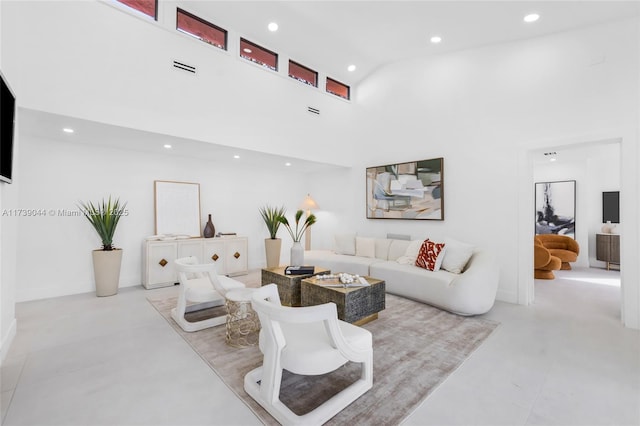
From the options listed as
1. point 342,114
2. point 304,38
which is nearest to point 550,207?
point 342,114

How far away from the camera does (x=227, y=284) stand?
3.37 m

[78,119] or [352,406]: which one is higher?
[78,119]

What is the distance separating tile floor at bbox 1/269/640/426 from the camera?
183 cm

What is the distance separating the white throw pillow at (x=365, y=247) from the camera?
5.51 meters

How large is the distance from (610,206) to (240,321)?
818 cm

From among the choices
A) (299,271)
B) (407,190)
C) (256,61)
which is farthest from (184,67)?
(407,190)

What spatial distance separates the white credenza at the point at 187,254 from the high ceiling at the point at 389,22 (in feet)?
11.8

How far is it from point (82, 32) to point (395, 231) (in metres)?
5.45

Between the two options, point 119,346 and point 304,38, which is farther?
point 304,38

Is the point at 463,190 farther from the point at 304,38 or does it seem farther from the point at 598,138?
the point at 304,38

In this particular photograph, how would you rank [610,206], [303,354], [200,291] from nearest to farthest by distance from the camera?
[303,354] < [200,291] < [610,206]

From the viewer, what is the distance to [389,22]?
4285 millimetres

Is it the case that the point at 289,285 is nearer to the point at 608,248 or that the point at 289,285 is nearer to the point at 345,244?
the point at 345,244

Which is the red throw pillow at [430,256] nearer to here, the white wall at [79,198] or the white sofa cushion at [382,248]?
the white sofa cushion at [382,248]
